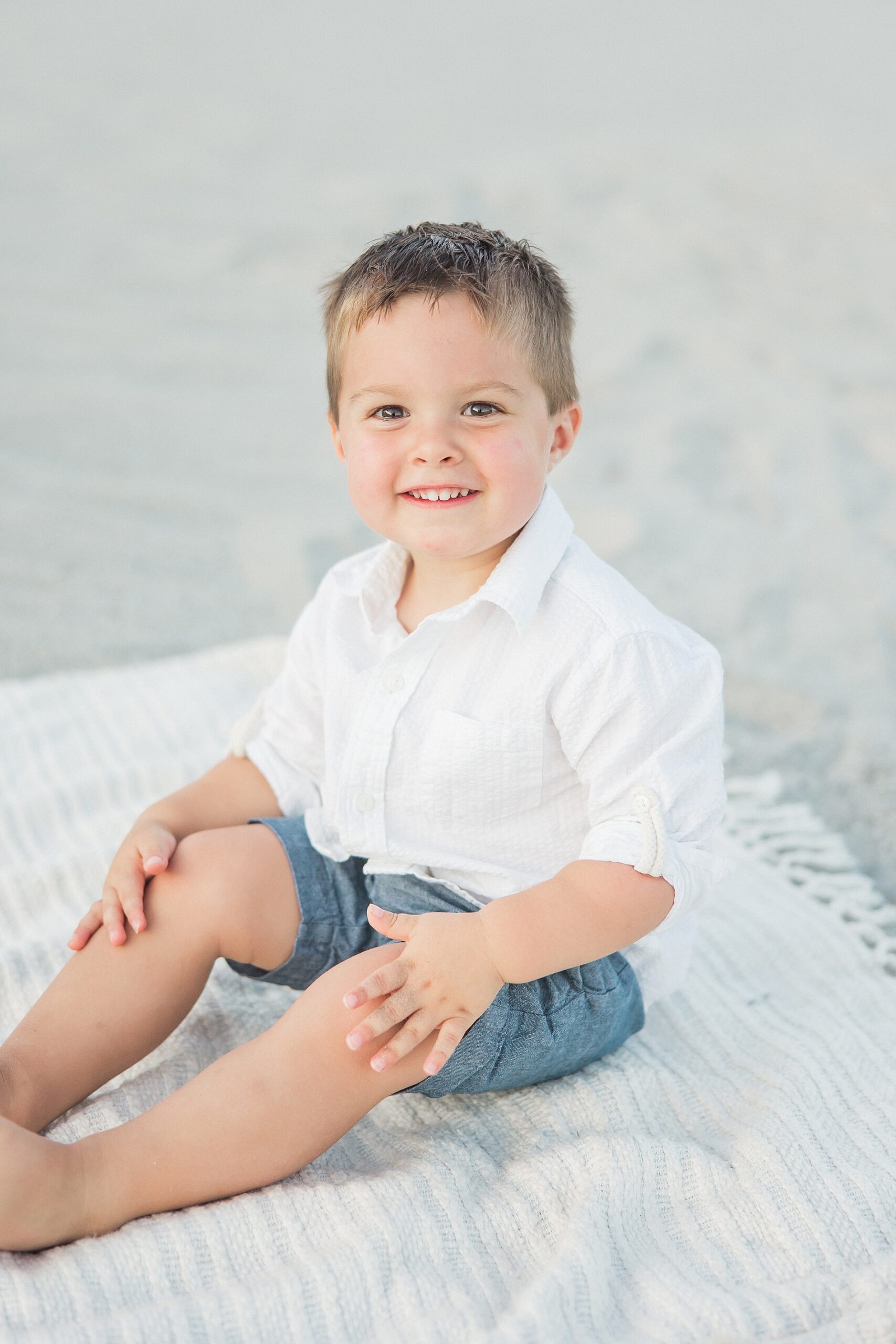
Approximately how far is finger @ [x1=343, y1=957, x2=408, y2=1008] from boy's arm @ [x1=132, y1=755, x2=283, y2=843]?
28 centimetres

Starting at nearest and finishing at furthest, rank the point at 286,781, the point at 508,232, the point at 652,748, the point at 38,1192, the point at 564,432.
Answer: the point at 38,1192
the point at 652,748
the point at 564,432
the point at 286,781
the point at 508,232

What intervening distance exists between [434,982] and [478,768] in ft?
0.60

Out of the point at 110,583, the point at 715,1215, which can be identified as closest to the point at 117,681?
the point at 110,583

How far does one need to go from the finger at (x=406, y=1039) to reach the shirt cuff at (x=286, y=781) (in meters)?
0.33

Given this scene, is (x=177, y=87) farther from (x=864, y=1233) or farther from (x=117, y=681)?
(x=864, y=1233)

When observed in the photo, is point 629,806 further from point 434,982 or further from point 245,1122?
point 245,1122

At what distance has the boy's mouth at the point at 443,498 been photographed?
3.21 ft

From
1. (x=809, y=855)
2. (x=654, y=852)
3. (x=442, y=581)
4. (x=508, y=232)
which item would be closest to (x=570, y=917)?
(x=654, y=852)

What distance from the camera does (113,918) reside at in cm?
99

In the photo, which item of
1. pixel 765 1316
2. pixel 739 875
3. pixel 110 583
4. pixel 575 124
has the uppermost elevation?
pixel 575 124

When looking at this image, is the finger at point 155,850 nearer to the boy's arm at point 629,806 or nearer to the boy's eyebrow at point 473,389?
the boy's arm at point 629,806

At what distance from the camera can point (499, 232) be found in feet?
3.54

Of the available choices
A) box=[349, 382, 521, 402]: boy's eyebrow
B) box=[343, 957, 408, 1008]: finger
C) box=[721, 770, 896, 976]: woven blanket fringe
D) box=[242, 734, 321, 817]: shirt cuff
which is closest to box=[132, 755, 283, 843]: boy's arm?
box=[242, 734, 321, 817]: shirt cuff

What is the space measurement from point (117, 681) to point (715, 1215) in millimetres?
1161
